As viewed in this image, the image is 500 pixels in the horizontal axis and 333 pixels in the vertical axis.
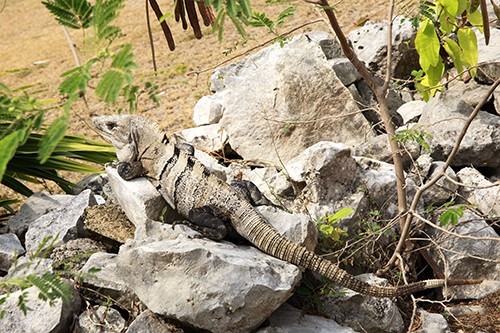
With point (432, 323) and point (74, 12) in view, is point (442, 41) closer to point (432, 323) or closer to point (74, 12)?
point (432, 323)

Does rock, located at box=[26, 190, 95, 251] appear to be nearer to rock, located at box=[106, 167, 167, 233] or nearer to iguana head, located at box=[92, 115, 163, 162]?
rock, located at box=[106, 167, 167, 233]

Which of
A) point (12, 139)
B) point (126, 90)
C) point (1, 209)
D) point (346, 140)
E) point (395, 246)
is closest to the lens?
point (12, 139)

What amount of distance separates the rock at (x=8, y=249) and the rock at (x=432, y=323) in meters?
2.30

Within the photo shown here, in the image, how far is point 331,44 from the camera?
665cm

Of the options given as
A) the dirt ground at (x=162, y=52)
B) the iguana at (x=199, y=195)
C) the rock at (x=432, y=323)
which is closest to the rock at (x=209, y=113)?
the dirt ground at (x=162, y=52)

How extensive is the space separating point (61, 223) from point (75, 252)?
1.35ft

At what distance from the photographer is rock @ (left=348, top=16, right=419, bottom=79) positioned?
20.9 ft

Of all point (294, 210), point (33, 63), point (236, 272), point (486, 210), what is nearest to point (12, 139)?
point (236, 272)

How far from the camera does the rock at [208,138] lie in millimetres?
5961

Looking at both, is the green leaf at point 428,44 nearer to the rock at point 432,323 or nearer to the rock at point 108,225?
the rock at point 432,323

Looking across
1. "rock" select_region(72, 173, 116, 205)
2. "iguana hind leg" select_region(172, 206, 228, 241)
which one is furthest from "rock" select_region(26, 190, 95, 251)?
"iguana hind leg" select_region(172, 206, 228, 241)

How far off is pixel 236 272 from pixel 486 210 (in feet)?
6.68

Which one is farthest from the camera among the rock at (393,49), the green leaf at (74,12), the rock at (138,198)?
the rock at (393,49)

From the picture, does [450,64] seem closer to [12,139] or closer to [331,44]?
[331,44]
